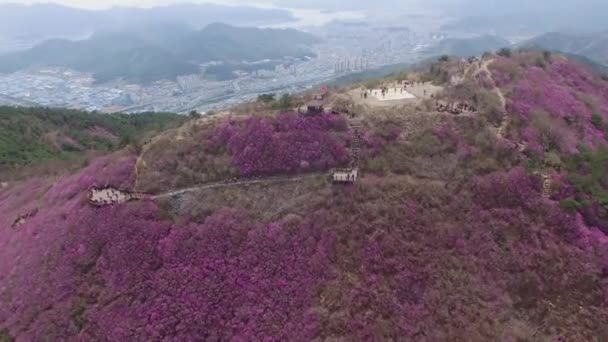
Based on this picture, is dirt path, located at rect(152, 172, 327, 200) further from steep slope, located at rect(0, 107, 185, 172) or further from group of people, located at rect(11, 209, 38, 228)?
steep slope, located at rect(0, 107, 185, 172)

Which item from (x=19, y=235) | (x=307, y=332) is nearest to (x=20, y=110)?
(x=19, y=235)

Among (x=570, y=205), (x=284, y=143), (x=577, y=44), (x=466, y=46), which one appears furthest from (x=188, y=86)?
(x=577, y=44)

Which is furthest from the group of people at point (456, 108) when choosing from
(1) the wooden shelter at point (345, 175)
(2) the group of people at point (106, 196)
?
(2) the group of people at point (106, 196)

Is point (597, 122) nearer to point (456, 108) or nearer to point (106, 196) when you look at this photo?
point (456, 108)

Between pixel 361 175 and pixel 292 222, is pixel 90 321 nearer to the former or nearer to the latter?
pixel 292 222

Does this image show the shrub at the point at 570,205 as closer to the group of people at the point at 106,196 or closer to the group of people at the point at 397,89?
the group of people at the point at 397,89

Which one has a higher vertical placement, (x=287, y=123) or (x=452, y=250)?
(x=287, y=123)
